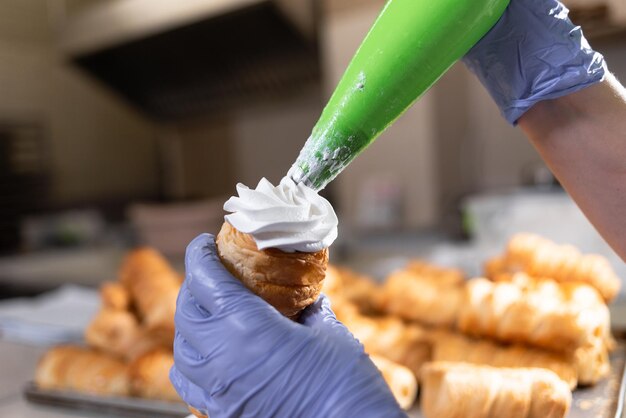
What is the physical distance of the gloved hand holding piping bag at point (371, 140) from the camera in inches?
20.6

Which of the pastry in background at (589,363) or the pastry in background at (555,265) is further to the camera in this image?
the pastry in background at (555,265)

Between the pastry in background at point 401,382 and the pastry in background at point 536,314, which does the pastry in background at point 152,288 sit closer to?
the pastry in background at point 401,382

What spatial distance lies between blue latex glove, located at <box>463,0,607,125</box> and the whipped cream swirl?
12.2 inches

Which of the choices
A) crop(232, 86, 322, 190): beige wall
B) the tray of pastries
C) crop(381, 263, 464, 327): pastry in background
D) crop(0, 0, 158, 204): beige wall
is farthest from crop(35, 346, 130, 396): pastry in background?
crop(0, 0, 158, 204): beige wall

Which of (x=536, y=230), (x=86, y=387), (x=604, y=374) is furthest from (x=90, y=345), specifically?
(x=536, y=230)

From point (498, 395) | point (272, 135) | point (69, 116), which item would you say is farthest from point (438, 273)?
point (69, 116)

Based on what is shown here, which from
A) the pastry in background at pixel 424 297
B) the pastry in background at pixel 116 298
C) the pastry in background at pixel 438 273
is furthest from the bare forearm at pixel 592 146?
the pastry in background at pixel 116 298

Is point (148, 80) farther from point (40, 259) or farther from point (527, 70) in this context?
point (527, 70)

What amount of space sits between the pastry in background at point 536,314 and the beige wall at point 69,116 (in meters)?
3.43

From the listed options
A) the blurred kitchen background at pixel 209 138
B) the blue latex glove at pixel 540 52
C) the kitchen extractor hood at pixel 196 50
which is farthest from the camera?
the kitchen extractor hood at pixel 196 50

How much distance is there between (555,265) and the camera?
122cm

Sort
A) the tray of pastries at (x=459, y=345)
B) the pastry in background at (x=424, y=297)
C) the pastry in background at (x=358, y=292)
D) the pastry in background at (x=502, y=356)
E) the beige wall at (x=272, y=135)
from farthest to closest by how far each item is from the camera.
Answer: the beige wall at (x=272, y=135), the pastry in background at (x=358, y=292), the pastry in background at (x=424, y=297), the pastry in background at (x=502, y=356), the tray of pastries at (x=459, y=345)

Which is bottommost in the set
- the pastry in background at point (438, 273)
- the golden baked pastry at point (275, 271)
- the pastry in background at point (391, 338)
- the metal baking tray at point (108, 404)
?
the metal baking tray at point (108, 404)

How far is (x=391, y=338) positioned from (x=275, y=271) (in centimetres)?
58
